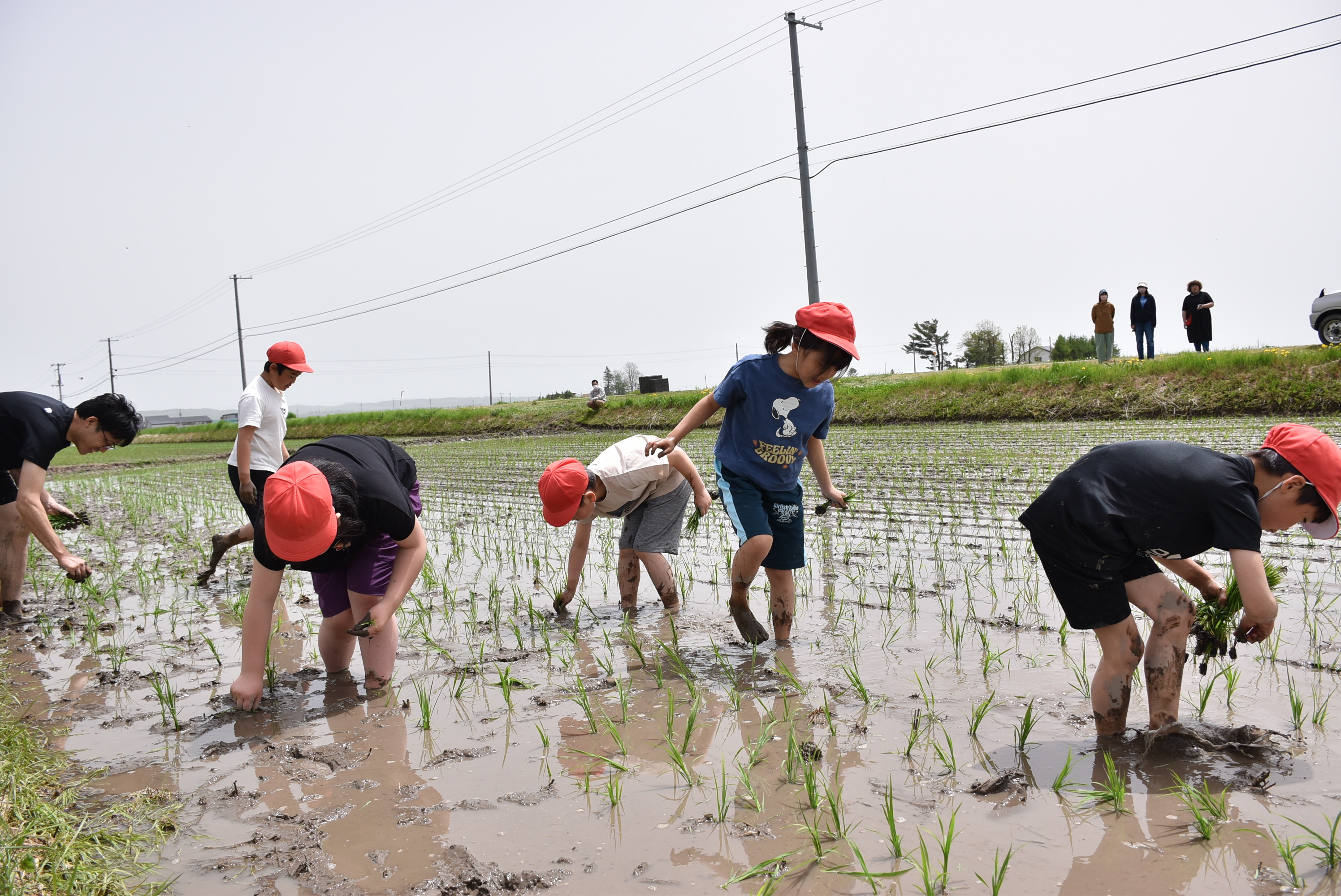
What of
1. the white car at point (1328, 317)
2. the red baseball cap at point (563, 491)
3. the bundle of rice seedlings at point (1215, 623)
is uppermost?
the white car at point (1328, 317)

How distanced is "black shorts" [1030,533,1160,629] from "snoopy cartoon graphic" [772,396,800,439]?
4.14 ft

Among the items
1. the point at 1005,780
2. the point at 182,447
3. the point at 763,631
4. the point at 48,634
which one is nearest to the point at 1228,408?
the point at 763,631

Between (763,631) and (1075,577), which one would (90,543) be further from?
(1075,577)

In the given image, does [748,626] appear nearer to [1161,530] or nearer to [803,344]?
[803,344]

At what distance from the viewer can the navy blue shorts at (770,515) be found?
3.73 metres

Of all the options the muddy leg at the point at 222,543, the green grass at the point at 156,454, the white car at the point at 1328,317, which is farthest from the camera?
the green grass at the point at 156,454

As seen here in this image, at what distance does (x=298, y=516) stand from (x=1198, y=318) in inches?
662

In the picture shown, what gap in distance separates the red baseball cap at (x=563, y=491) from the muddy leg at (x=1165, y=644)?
2.28 m

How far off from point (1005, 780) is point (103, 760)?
2861 millimetres

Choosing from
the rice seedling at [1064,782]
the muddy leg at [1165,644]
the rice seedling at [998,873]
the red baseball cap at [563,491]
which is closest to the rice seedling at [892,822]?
the rice seedling at [998,873]

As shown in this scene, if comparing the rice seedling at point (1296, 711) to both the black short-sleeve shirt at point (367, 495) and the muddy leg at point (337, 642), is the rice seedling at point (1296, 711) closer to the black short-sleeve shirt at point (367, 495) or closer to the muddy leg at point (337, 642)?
the black short-sleeve shirt at point (367, 495)

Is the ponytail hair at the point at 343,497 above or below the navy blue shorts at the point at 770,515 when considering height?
above

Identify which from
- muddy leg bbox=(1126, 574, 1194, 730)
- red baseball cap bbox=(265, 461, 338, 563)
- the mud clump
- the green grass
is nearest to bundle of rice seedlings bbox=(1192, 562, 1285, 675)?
muddy leg bbox=(1126, 574, 1194, 730)

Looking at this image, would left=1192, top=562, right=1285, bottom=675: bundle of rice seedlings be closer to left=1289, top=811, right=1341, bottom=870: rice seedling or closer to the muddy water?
the muddy water
